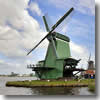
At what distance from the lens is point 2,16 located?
34.3 ft

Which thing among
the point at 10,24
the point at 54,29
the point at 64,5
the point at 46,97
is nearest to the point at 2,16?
the point at 10,24

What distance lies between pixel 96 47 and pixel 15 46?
4.71m

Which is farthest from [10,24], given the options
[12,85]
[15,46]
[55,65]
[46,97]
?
[55,65]

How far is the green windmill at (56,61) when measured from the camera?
2028 centimetres

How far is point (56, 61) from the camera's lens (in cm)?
2067

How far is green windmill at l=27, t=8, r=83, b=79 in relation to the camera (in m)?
20.3

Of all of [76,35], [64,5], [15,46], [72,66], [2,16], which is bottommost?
[72,66]

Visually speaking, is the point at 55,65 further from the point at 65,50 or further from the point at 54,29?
the point at 54,29

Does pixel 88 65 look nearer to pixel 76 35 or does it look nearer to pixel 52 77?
pixel 76 35

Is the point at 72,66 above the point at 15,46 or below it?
below

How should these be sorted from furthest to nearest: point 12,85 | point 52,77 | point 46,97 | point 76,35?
point 52,77 → point 12,85 → point 76,35 → point 46,97

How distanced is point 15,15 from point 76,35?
3961 millimetres

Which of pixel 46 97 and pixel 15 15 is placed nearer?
A: pixel 46 97

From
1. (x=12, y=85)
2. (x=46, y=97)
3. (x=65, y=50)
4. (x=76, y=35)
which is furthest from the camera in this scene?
(x=65, y=50)
